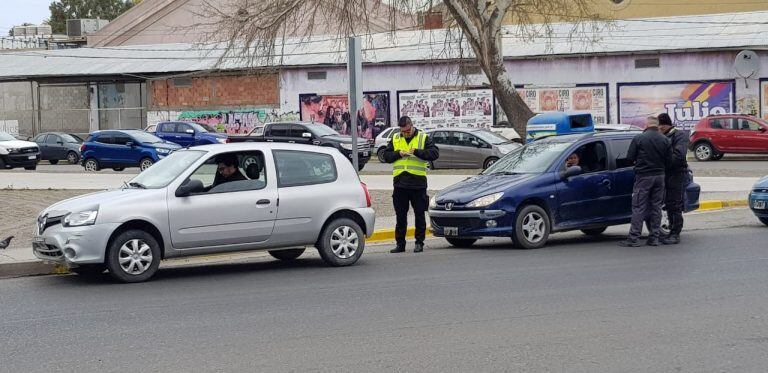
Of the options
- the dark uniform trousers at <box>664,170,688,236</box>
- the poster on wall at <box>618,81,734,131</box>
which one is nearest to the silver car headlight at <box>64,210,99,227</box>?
the dark uniform trousers at <box>664,170,688,236</box>

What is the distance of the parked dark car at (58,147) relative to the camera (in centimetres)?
4356

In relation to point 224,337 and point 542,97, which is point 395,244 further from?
point 542,97

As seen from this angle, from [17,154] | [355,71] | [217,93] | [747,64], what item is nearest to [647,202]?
[355,71]

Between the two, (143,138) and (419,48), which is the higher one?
(419,48)

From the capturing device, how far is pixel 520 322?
880 cm

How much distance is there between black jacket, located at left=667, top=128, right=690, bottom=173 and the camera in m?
14.4

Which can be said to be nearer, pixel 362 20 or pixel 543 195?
pixel 543 195

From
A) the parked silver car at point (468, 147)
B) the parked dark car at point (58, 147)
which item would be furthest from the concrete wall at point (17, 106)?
the parked silver car at point (468, 147)

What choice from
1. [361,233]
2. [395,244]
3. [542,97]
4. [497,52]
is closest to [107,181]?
[497,52]

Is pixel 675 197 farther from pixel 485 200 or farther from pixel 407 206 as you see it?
pixel 407 206

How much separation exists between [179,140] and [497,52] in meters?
18.6

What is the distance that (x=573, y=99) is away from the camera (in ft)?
146

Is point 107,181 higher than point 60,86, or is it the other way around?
point 60,86

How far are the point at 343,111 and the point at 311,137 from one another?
1516cm
